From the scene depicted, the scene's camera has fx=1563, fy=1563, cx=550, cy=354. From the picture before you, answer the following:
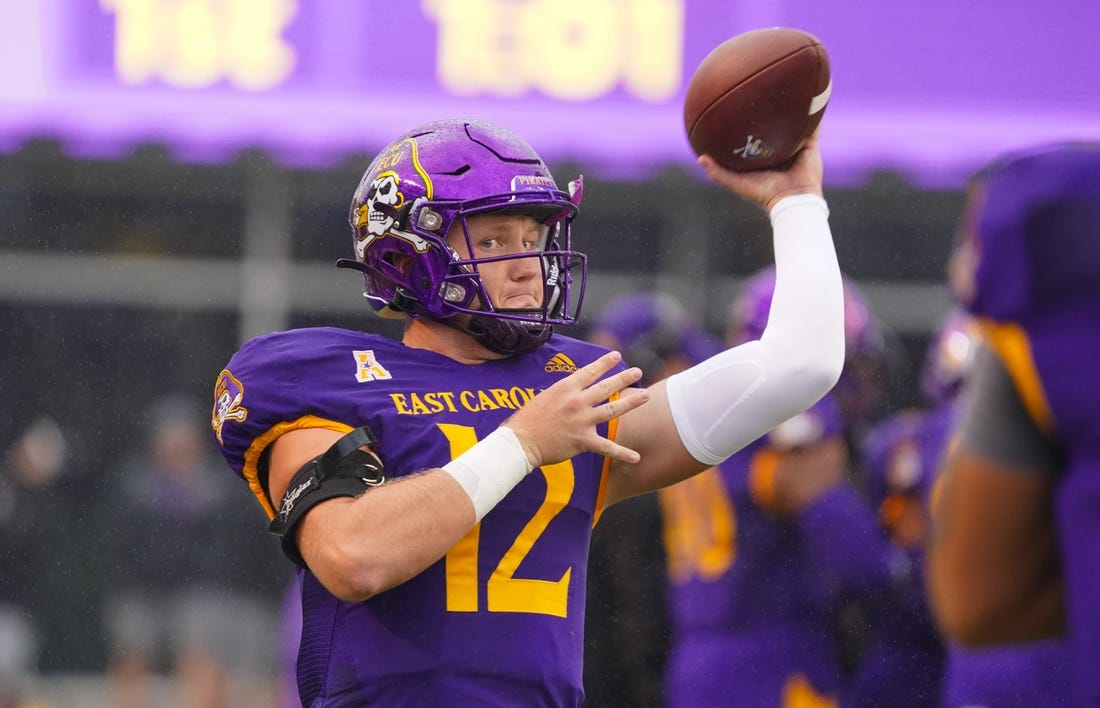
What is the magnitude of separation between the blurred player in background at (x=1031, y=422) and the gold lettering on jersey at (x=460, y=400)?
1.08m

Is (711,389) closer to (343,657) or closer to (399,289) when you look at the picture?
(399,289)

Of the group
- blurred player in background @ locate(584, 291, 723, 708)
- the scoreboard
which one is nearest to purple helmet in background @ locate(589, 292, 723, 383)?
blurred player in background @ locate(584, 291, 723, 708)

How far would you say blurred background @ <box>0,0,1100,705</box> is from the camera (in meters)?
9.59

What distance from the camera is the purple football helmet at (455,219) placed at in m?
2.73

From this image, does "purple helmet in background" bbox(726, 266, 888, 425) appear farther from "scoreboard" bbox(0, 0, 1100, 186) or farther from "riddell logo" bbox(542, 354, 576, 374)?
"scoreboard" bbox(0, 0, 1100, 186)

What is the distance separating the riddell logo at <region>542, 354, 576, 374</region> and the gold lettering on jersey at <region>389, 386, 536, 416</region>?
0.26 ft

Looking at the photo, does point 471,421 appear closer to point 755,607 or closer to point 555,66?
point 755,607

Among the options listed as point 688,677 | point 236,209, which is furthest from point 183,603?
point 688,677

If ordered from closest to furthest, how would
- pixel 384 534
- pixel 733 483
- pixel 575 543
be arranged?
pixel 384 534
pixel 575 543
pixel 733 483

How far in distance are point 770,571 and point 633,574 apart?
0.71 m

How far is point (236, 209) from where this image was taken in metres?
11.2

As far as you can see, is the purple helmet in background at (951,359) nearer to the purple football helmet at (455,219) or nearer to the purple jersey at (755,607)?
the purple jersey at (755,607)

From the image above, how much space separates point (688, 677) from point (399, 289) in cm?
280

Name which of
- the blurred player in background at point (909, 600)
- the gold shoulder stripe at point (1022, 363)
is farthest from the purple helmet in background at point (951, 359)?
the gold shoulder stripe at point (1022, 363)
